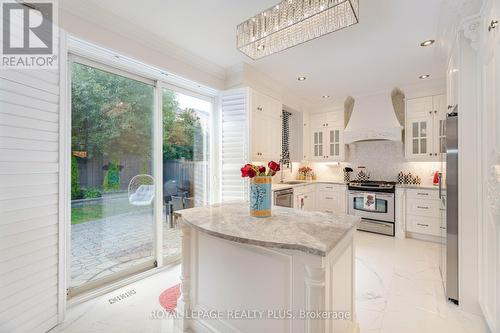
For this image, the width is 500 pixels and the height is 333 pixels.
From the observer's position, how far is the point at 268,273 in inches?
54.4

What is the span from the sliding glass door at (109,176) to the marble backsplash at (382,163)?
323cm

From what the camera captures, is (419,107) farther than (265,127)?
Yes

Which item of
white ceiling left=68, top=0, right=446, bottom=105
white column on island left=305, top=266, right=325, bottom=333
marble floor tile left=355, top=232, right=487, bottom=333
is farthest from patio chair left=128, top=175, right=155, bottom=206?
marble floor tile left=355, top=232, right=487, bottom=333

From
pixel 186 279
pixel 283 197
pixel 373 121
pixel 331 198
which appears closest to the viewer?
pixel 186 279

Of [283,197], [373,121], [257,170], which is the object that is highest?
[373,121]

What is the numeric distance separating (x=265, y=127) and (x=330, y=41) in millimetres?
1504

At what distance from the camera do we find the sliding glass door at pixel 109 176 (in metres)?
2.28

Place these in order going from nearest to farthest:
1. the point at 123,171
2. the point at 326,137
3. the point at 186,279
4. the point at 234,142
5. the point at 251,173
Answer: the point at 251,173
the point at 186,279
the point at 123,171
the point at 234,142
the point at 326,137

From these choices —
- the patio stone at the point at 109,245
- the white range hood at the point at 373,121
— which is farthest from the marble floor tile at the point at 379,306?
the white range hood at the point at 373,121

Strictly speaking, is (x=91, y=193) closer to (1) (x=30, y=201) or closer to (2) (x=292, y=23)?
(1) (x=30, y=201)

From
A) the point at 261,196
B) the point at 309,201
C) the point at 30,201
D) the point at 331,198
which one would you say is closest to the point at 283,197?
the point at 309,201

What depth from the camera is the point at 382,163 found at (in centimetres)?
476

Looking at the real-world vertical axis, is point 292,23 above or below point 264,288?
above

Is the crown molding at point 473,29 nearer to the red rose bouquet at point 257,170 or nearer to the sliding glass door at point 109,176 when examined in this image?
the red rose bouquet at point 257,170
